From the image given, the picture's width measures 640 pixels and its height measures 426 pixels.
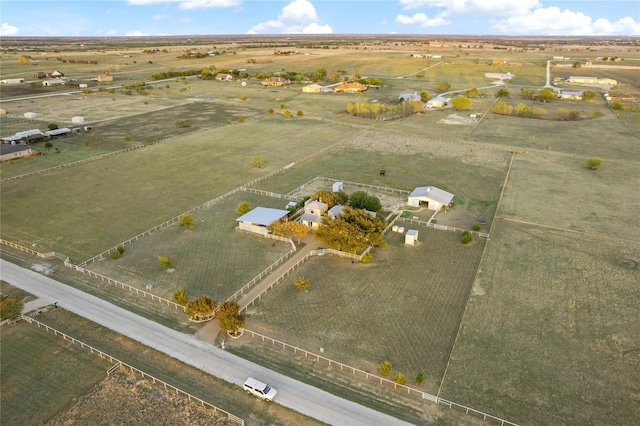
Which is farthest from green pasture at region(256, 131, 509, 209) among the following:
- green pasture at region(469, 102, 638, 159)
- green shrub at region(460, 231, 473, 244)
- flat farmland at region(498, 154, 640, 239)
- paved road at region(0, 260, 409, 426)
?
paved road at region(0, 260, 409, 426)

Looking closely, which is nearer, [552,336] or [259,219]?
[552,336]

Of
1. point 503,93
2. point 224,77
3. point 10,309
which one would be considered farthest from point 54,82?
point 503,93

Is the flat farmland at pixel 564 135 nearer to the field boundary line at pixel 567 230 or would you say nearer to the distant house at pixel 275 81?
the field boundary line at pixel 567 230

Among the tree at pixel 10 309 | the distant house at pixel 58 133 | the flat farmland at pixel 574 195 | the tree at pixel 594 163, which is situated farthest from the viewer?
the distant house at pixel 58 133

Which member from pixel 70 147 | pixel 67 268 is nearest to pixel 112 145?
pixel 70 147

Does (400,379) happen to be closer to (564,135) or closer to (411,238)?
(411,238)

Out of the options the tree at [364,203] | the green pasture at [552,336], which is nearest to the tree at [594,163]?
the green pasture at [552,336]

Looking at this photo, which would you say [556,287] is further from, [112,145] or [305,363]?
[112,145]
